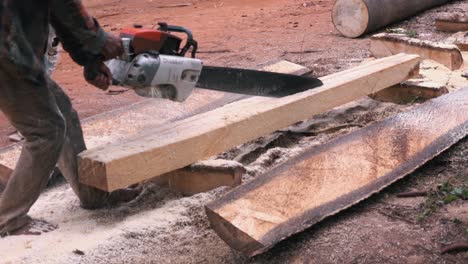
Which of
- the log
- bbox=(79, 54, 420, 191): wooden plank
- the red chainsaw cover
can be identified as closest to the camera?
bbox=(79, 54, 420, 191): wooden plank

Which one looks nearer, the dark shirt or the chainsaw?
the dark shirt

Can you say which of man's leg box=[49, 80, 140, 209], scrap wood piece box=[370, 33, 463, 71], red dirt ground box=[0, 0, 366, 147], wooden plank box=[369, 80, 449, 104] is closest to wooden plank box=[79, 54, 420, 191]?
wooden plank box=[369, 80, 449, 104]

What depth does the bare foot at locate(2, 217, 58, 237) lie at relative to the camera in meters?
3.55

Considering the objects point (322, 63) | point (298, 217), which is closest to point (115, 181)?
point (298, 217)

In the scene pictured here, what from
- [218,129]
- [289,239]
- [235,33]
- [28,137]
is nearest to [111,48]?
[28,137]

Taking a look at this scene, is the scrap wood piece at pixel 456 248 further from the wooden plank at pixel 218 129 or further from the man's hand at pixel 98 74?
the man's hand at pixel 98 74

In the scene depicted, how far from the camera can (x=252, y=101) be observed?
4641mm

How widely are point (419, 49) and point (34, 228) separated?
4449 millimetres

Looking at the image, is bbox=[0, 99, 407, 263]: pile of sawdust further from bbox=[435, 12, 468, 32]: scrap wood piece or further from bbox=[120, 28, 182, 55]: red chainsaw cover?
bbox=[435, 12, 468, 32]: scrap wood piece

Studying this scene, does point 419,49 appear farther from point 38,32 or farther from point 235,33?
point 38,32

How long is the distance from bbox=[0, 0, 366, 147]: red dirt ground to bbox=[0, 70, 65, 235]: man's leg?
2.12 m

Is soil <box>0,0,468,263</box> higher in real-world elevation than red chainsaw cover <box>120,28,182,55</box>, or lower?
lower

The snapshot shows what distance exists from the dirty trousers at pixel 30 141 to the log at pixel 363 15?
5516mm

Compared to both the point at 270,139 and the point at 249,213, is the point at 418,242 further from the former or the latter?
the point at 270,139
